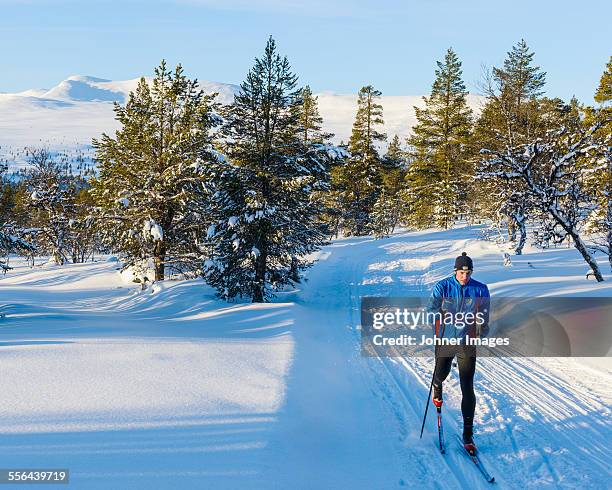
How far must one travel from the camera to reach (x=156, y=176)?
20.0m

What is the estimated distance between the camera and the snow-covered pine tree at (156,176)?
1964 centimetres

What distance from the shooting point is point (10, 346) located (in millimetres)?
8664

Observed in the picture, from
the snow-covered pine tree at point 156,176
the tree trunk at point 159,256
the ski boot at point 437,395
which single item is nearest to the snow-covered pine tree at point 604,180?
the ski boot at point 437,395

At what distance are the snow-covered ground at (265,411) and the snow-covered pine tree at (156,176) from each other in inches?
314

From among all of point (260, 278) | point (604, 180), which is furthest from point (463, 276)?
point (604, 180)

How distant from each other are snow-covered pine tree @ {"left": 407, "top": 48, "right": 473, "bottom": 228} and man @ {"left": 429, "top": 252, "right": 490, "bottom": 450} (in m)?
34.3

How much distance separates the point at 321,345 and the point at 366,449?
17.8ft

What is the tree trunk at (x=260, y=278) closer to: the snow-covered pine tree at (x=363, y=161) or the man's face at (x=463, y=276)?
the man's face at (x=463, y=276)

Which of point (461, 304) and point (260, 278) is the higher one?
point (461, 304)

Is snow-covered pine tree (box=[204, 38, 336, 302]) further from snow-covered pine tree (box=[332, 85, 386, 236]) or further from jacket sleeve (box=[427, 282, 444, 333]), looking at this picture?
snow-covered pine tree (box=[332, 85, 386, 236])

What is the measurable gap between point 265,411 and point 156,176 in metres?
15.6

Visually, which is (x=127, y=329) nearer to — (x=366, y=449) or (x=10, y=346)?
(x=10, y=346)

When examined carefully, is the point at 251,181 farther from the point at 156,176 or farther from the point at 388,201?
the point at 388,201

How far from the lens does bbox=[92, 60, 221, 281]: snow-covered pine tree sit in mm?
19641
